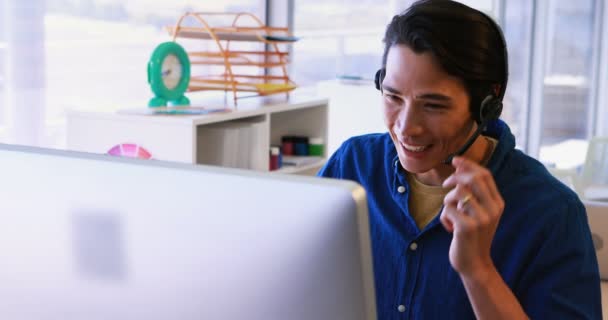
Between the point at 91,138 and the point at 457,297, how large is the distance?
6.38 ft

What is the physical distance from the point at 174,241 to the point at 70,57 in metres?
2.57

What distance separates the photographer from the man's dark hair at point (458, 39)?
130cm

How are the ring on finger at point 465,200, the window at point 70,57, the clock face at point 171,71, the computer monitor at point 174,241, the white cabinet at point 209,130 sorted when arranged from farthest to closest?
the clock face at point 171,71 → the window at point 70,57 → the white cabinet at point 209,130 → the ring on finger at point 465,200 → the computer monitor at point 174,241

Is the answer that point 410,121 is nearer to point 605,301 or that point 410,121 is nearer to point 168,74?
point 605,301

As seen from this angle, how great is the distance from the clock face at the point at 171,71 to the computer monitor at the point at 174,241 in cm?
227

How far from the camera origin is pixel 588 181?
4.84m

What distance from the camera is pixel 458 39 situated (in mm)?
1308

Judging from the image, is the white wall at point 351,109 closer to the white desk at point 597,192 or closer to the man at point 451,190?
the white desk at point 597,192

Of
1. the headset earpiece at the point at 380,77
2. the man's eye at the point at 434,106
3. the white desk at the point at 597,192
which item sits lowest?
the white desk at the point at 597,192

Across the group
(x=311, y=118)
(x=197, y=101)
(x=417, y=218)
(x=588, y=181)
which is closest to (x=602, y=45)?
(x=588, y=181)

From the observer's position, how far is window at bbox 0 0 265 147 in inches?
119

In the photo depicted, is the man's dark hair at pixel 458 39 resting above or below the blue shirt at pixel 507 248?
above

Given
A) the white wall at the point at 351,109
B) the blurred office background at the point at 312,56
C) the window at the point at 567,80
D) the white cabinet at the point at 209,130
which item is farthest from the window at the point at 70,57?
the window at the point at 567,80

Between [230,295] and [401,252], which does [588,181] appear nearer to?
[401,252]
